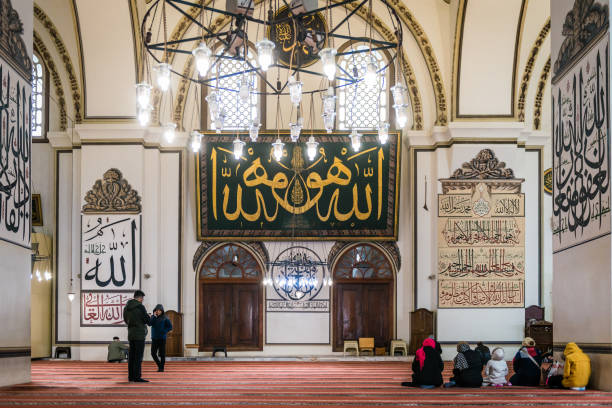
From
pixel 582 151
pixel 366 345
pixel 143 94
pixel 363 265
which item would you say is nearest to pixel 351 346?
pixel 366 345

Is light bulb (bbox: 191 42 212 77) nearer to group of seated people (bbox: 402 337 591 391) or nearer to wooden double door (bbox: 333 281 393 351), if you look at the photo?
group of seated people (bbox: 402 337 591 391)

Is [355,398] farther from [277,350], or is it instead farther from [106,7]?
[106,7]

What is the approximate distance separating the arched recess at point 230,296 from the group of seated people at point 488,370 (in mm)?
4825

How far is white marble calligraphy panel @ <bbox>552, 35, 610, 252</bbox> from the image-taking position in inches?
218

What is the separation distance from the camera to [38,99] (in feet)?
36.2

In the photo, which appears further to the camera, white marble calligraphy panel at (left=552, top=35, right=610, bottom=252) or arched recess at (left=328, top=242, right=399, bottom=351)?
arched recess at (left=328, top=242, right=399, bottom=351)

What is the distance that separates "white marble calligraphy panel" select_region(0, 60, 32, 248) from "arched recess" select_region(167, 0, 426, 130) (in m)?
4.22

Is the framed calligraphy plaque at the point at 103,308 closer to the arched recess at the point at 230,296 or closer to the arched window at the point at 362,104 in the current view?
the arched recess at the point at 230,296

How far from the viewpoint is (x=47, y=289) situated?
10.8 meters

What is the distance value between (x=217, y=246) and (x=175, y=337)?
1315 millimetres

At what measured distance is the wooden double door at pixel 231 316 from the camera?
10.9m

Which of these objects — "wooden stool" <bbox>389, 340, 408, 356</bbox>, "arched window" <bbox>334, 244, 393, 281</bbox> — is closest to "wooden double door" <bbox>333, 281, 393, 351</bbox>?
"arched window" <bbox>334, 244, 393, 281</bbox>

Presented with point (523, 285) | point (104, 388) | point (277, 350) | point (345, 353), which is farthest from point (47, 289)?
point (523, 285)

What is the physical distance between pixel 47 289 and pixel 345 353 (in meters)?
3.99
